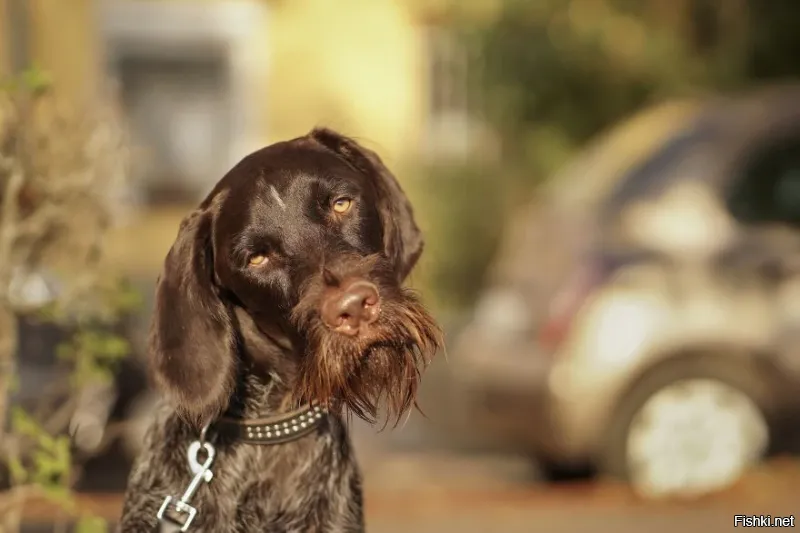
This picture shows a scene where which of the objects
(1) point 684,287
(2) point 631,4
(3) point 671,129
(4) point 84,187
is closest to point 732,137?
(3) point 671,129

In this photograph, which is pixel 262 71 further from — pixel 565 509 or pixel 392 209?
pixel 392 209

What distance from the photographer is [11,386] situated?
4.26 m

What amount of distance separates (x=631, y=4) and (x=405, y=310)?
11.6 meters

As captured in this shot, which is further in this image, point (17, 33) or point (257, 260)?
point (17, 33)

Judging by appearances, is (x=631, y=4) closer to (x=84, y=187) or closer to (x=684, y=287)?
(x=684, y=287)

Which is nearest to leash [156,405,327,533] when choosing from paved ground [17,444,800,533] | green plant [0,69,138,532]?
green plant [0,69,138,532]

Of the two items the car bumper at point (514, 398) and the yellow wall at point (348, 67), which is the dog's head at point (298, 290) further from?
the yellow wall at point (348, 67)

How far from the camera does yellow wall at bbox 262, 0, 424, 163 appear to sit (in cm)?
1576

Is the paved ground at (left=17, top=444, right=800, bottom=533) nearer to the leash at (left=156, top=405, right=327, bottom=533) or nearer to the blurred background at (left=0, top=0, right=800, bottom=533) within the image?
the blurred background at (left=0, top=0, right=800, bottom=533)

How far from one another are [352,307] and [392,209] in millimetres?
668

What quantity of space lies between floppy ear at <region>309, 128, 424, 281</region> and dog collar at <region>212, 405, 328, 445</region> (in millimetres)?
501

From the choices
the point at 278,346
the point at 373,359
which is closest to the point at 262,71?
the point at 278,346

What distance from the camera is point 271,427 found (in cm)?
323

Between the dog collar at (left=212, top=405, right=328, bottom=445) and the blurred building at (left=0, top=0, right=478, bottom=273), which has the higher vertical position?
the blurred building at (left=0, top=0, right=478, bottom=273)
